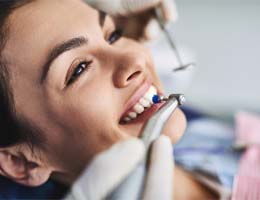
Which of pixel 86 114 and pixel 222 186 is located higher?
pixel 86 114

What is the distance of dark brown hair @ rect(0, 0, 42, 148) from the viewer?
636mm

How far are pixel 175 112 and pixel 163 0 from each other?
0.29 meters

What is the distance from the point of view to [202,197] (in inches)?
31.5

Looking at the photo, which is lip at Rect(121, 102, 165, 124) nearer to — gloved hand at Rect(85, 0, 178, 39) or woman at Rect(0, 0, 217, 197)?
woman at Rect(0, 0, 217, 197)

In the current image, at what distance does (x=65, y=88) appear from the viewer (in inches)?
25.7

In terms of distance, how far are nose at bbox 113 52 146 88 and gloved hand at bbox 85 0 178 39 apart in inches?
5.5

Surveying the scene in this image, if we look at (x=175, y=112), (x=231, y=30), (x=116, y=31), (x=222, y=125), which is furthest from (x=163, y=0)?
(x=231, y=30)

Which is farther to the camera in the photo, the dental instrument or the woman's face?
the dental instrument

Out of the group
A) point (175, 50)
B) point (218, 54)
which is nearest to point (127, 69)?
point (175, 50)

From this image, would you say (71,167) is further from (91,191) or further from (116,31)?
(116,31)

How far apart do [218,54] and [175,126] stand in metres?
0.66

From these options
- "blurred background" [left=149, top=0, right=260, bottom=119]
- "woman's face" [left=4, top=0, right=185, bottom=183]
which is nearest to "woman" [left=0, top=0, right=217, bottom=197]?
"woman's face" [left=4, top=0, right=185, bottom=183]

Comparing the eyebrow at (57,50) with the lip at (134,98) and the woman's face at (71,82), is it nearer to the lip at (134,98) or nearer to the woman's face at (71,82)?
the woman's face at (71,82)

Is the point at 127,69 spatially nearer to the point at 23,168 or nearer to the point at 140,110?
the point at 140,110
